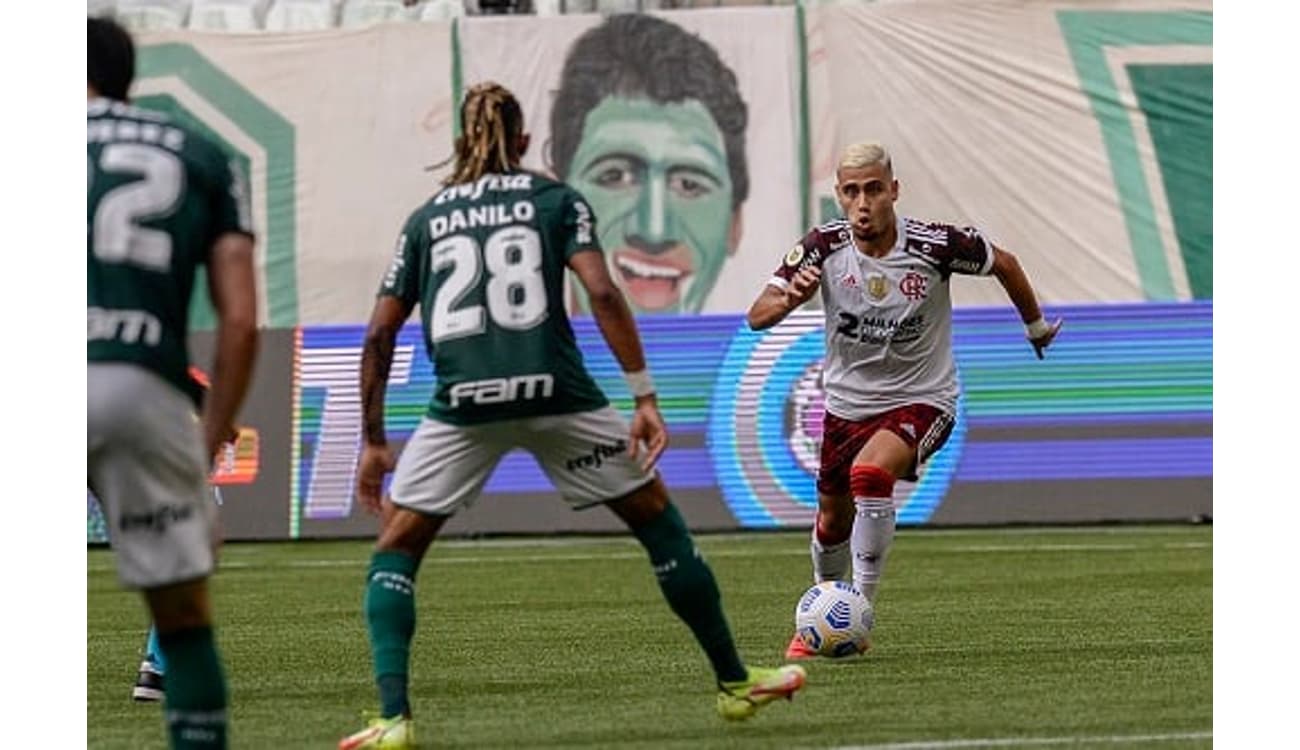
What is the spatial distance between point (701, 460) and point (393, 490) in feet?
44.9

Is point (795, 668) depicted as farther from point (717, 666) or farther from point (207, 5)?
point (207, 5)

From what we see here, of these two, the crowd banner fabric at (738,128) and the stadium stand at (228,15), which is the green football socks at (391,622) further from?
the stadium stand at (228,15)

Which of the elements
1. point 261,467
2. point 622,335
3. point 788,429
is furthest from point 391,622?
point 261,467

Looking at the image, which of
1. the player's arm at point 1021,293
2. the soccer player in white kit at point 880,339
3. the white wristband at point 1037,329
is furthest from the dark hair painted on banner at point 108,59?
the white wristband at point 1037,329

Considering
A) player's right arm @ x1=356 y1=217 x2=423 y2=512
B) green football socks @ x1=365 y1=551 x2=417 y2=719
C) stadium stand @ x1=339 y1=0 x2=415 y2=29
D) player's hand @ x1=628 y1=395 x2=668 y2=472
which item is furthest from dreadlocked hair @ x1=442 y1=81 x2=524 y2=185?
stadium stand @ x1=339 y1=0 x2=415 y2=29

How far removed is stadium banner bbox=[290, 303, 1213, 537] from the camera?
22.6 meters

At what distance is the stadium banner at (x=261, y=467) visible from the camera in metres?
23.0

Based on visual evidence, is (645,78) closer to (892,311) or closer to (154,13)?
(154,13)

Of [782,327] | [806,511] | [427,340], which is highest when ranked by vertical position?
[427,340]

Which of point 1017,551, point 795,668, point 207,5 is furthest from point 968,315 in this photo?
point 795,668

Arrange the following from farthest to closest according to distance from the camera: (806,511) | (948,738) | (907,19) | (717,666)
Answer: (907,19) < (806,511) < (717,666) < (948,738)

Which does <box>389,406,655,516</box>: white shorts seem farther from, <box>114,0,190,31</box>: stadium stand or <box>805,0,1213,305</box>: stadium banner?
<box>114,0,190,31</box>: stadium stand

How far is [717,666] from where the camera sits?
9500 mm

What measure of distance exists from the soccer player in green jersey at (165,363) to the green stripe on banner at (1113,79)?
2193 centimetres
